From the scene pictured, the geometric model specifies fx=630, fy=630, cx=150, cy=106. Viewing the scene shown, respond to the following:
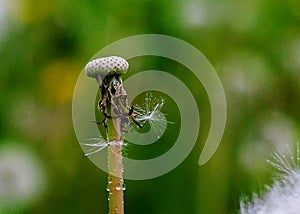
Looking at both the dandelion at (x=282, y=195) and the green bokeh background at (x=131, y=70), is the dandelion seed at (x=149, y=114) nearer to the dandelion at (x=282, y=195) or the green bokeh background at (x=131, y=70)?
the dandelion at (x=282, y=195)

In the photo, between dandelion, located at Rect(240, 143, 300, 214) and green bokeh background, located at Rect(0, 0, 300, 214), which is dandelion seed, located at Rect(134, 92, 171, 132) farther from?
green bokeh background, located at Rect(0, 0, 300, 214)

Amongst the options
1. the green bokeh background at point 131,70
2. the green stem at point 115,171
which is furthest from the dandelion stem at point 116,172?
the green bokeh background at point 131,70

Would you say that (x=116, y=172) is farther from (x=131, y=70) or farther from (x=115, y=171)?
(x=131, y=70)

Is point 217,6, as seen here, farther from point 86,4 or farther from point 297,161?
point 297,161

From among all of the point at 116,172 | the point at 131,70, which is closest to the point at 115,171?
the point at 116,172

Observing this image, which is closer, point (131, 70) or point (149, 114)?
point (149, 114)

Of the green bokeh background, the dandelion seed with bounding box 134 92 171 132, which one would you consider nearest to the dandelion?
the dandelion seed with bounding box 134 92 171 132
